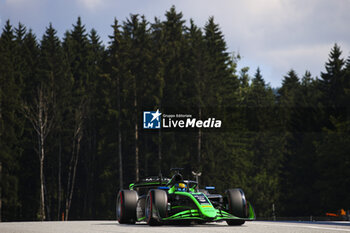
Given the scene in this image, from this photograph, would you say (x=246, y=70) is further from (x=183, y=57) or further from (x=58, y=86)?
(x=58, y=86)

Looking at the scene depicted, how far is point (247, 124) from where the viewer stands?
79.6 m

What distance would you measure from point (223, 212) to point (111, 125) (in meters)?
46.4

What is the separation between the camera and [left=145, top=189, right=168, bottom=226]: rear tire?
→ 1666 cm

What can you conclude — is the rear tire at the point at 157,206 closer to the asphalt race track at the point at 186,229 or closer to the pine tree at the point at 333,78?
the asphalt race track at the point at 186,229

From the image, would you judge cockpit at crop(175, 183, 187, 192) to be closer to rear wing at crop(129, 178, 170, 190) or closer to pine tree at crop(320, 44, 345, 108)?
rear wing at crop(129, 178, 170, 190)

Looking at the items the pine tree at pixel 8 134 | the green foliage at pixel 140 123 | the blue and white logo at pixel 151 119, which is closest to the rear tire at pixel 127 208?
the green foliage at pixel 140 123

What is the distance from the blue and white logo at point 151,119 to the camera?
204ft

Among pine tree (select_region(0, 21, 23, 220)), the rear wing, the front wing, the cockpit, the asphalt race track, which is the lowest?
the asphalt race track

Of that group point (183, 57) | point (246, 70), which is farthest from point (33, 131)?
point (246, 70)

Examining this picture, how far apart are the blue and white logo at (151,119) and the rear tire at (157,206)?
45.0 metres

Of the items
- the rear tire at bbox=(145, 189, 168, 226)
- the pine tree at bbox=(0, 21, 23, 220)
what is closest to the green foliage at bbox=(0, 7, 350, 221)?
the pine tree at bbox=(0, 21, 23, 220)

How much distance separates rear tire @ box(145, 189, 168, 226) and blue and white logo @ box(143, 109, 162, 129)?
1770 inches

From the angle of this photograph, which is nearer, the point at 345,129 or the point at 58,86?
the point at 345,129

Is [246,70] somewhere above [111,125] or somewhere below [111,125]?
above
